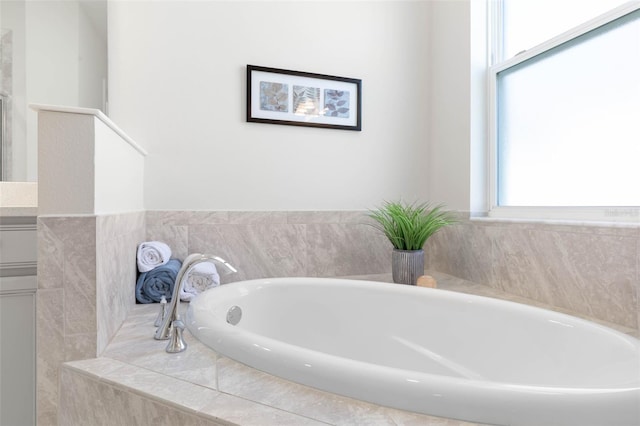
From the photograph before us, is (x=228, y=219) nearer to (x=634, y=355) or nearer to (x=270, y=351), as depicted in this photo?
(x=270, y=351)

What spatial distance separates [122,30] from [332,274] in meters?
1.65

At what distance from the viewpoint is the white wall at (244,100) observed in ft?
5.86

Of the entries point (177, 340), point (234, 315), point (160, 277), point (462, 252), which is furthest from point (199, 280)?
point (462, 252)

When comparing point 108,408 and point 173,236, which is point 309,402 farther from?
point 173,236

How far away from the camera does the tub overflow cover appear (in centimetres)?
136

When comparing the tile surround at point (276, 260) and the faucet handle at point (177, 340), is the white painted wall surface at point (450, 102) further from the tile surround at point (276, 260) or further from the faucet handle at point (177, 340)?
the faucet handle at point (177, 340)

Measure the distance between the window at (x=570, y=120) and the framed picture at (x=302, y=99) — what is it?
0.78 m

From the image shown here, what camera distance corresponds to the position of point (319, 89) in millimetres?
2049

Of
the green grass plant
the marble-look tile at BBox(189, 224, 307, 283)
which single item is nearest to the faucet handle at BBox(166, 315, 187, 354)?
the marble-look tile at BBox(189, 224, 307, 283)

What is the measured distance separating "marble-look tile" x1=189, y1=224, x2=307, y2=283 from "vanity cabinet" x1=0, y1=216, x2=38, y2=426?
73 cm

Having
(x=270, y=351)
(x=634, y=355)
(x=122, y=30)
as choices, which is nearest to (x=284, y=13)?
(x=122, y=30)

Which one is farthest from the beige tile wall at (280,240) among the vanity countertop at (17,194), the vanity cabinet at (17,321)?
the vanity cabinet at (17,321)

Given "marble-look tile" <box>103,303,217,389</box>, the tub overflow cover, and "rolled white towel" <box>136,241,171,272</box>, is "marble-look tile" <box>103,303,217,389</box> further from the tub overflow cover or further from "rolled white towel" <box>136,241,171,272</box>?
"rolled white towel" <box>136,241,171,272</box>

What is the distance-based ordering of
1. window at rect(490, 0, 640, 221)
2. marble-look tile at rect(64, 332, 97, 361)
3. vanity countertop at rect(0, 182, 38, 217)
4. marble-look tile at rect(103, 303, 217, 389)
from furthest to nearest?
vanity countertop at rect(0, 182, 38, 217) < window at rect(490, 0, 640, 221) < marble-look tile at rect(64, 332, 97, 361) < marble-look tile at rect(103, 303, 217, 389)
